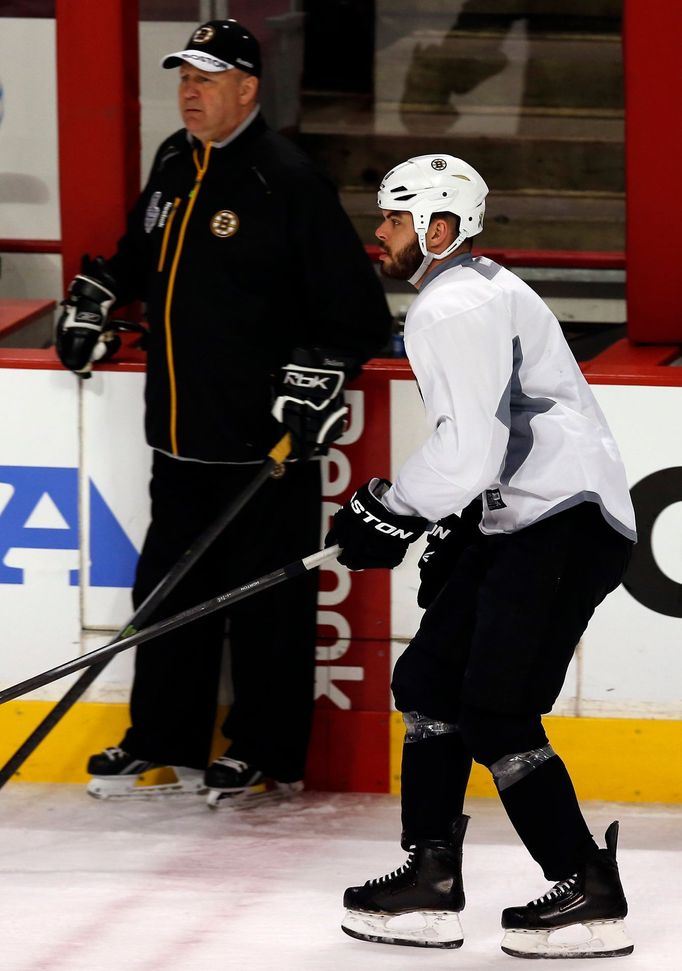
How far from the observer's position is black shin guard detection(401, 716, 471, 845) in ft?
8.93

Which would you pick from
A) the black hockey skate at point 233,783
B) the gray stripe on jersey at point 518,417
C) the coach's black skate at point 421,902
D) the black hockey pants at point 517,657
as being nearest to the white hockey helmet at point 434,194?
the gray stripe on jersey at point 518,417

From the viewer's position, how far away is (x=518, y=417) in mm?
2590

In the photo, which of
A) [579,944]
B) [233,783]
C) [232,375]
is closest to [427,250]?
[232,375]

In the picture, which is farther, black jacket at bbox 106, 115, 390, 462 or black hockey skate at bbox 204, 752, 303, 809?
black hockey skate at bbox 204, 752, 303, 809

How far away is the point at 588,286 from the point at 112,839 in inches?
129

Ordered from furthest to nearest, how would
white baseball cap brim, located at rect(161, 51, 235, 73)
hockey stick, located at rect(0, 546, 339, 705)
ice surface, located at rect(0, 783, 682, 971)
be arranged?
1. white baseball cap brim, located at rect(161, 51, 235, 73)
2. hockey stick, located at rect(0, 546, 339, 705)
3. ice surface, located at rect(0, 783, 682, 971)

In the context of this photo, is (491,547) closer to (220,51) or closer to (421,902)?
(421,902)

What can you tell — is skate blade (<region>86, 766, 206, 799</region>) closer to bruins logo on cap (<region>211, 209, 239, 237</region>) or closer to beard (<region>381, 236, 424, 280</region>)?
bruins logo on cap (<region>211, 209, 239, 237</region>)

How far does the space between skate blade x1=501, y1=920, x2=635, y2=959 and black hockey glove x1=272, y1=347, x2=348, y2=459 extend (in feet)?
3.42

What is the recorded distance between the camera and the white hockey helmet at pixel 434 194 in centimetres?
261

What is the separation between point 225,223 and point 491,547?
0.98m

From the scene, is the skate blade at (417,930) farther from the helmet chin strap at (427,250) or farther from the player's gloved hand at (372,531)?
the helmet chin strap at (427,250)

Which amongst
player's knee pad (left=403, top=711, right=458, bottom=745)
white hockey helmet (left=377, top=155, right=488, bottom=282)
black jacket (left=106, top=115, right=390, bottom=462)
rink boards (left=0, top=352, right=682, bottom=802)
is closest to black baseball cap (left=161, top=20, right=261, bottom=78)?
black jacket (left=106, top=115, right=390, bottom=462)

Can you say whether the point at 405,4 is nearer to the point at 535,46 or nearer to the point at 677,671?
Answer: the point at 535,46
